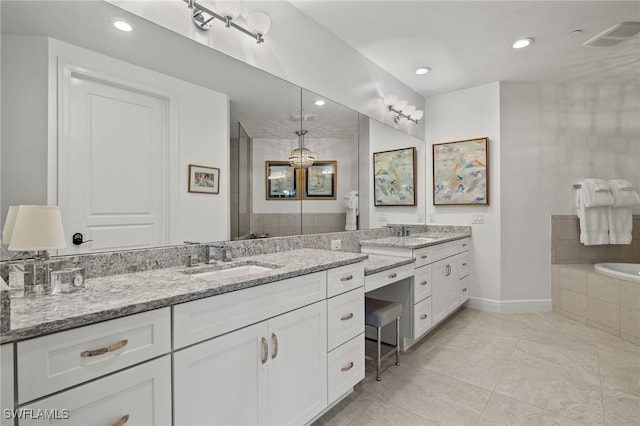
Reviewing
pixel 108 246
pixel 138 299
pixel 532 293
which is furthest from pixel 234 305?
pixel 532 293

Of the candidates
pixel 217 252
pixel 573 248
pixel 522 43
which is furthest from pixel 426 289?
pixel 522 43

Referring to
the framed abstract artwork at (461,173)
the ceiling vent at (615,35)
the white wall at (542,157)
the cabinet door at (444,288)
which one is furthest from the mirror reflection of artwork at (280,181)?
the ceiling vent at (615,35)

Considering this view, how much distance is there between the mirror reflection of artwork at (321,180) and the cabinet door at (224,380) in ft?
4.37

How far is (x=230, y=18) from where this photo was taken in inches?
67.4

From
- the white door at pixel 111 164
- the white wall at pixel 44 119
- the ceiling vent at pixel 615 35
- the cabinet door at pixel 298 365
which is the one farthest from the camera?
the ceiling vent at pixel 615 35

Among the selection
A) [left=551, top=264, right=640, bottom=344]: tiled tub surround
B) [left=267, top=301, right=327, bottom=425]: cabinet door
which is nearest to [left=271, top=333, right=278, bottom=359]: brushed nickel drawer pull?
[left=267, top=301, right=327, bottom=425]: cabinet door

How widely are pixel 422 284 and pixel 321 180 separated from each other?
3.89 feet

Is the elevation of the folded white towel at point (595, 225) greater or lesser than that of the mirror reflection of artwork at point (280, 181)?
lesser

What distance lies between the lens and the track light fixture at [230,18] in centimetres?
161

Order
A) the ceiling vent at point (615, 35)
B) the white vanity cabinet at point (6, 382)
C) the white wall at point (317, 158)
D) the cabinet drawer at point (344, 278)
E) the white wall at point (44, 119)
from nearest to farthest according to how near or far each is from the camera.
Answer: the white vanity cabinet at point (6, 382)
the white wall at point (44, 119)
the cabinet drawer at point (344, 278)
the white wall at point (317, 158)
the ceiling vent at point (615, 35)

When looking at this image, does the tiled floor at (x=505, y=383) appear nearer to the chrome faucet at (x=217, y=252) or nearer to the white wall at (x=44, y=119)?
the chrome faucet at (x=217, y=252)

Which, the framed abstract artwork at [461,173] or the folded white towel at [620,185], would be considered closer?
the folded white towel at [620,185]

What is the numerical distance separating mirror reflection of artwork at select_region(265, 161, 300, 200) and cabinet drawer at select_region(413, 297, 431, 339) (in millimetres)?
1301

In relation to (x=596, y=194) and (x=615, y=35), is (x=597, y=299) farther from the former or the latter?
(x=615, y=35)
